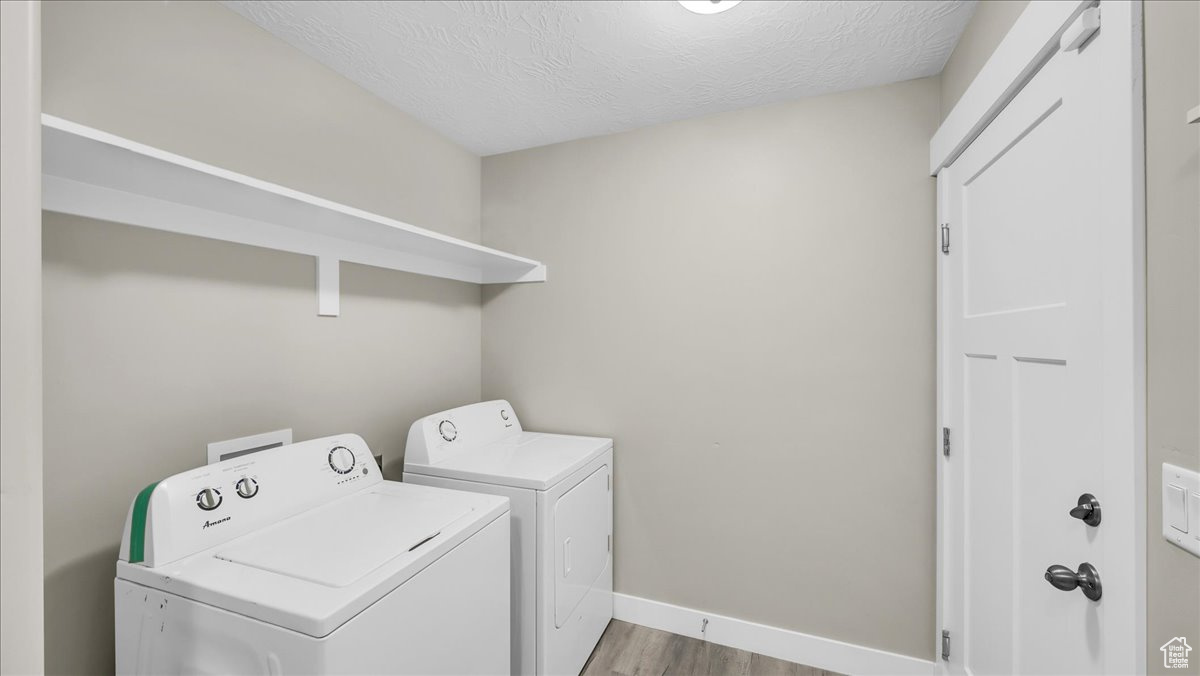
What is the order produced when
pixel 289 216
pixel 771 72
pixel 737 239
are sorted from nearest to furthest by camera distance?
pixel 289 216 < pixel 771 72 < pixel 737 239

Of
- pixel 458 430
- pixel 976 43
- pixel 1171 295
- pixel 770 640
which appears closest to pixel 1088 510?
pixel 1171 295

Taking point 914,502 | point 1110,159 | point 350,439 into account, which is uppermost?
point 1110,159

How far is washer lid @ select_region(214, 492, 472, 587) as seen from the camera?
1.00 meters

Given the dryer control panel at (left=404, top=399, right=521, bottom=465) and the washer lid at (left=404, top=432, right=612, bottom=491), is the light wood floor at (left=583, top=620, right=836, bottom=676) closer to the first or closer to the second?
the washer lid at (left=404, top=432, right=612, bottom=491)

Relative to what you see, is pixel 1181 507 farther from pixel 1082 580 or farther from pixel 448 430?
pixel 448 430

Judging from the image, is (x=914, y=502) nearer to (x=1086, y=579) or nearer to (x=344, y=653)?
(x=1086, y=579)

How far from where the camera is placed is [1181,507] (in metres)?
0.63

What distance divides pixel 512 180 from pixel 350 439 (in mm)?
1537

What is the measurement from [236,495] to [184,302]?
570mm

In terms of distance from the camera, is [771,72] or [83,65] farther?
[771,72]

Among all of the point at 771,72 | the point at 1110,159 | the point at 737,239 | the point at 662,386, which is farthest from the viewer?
the point at 662,386

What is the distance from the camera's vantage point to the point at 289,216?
4.57 ft

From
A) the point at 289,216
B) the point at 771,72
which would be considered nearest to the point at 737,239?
the point at 771,72

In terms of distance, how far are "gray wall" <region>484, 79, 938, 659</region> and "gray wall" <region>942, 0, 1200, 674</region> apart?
3.56 feet
